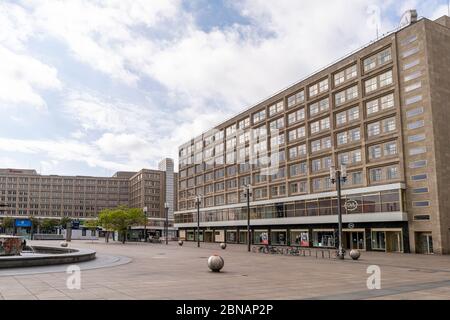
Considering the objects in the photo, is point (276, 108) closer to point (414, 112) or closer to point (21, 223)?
point (414, 112)

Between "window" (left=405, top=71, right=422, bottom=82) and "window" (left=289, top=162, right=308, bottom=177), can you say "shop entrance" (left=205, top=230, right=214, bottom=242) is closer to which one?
"window" (left=289, top=162, right=308, bottom=177)

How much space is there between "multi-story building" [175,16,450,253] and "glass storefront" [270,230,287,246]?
0.59ft

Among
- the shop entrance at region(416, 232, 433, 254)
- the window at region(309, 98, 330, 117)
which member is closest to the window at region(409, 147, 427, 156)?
the shop entrance at region(416, 232, 433, 254)

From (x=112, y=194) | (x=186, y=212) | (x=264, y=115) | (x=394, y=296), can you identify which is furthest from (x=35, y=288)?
(x=112, y=194)

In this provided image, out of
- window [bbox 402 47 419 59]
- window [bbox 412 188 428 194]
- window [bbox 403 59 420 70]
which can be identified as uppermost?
window [bbox 402 47 419 59]

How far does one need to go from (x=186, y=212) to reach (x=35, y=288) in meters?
89.4

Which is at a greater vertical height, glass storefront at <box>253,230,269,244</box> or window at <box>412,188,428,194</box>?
window at <box>412,188,428,194</box>

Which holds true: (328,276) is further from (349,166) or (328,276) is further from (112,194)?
(112,194)

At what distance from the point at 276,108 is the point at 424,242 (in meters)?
33.8

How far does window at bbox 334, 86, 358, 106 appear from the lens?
5649 centimetres

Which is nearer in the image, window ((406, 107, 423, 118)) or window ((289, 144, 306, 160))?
window ((406, 107, 423, 118))

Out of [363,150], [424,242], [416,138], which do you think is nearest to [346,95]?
[363,150]

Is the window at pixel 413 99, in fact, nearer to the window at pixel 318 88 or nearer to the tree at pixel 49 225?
the window at pixel 318 88

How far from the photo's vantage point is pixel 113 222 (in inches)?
3290
